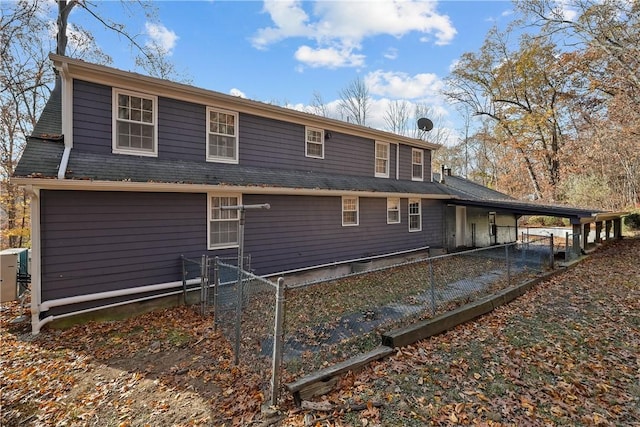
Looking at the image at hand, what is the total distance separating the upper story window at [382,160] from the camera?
12750 mm

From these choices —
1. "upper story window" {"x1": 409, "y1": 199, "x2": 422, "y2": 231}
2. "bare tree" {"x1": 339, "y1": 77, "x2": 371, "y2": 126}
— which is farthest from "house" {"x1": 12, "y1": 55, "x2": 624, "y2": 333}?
"bare tree" {"x1": 339, "y1": 77, "x2": 371, "y2": 126}

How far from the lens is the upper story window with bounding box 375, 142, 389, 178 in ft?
41.8

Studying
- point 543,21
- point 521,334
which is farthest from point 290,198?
point 543,21

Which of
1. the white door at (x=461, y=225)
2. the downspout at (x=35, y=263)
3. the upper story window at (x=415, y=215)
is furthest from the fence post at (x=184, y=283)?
the white door at (x=461, y=225)

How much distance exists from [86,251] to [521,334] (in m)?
8.77

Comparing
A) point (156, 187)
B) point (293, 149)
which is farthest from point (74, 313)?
point (293, 149)

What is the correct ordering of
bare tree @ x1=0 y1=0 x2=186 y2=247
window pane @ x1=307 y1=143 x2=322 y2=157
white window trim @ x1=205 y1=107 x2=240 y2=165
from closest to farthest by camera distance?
white window trim @ x1=205 y1=107 x2=240 y2=165 → window pane @ x1=307 y1=143 x2=322 y2=157 → bare tree @ x1=0 y1=0 x2=186 y2=247

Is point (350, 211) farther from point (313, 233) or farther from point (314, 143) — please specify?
point (314, 143)

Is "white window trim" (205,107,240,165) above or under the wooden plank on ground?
above

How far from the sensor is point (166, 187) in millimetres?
6664

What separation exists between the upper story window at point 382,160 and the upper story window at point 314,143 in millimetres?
3044

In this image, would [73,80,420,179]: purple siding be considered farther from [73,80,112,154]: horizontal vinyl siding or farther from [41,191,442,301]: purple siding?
[41,191,442,301]: purple siding

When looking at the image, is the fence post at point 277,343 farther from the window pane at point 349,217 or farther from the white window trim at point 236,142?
the window pane at point 349,217

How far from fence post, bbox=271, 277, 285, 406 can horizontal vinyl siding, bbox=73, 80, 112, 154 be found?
19.5 feet
